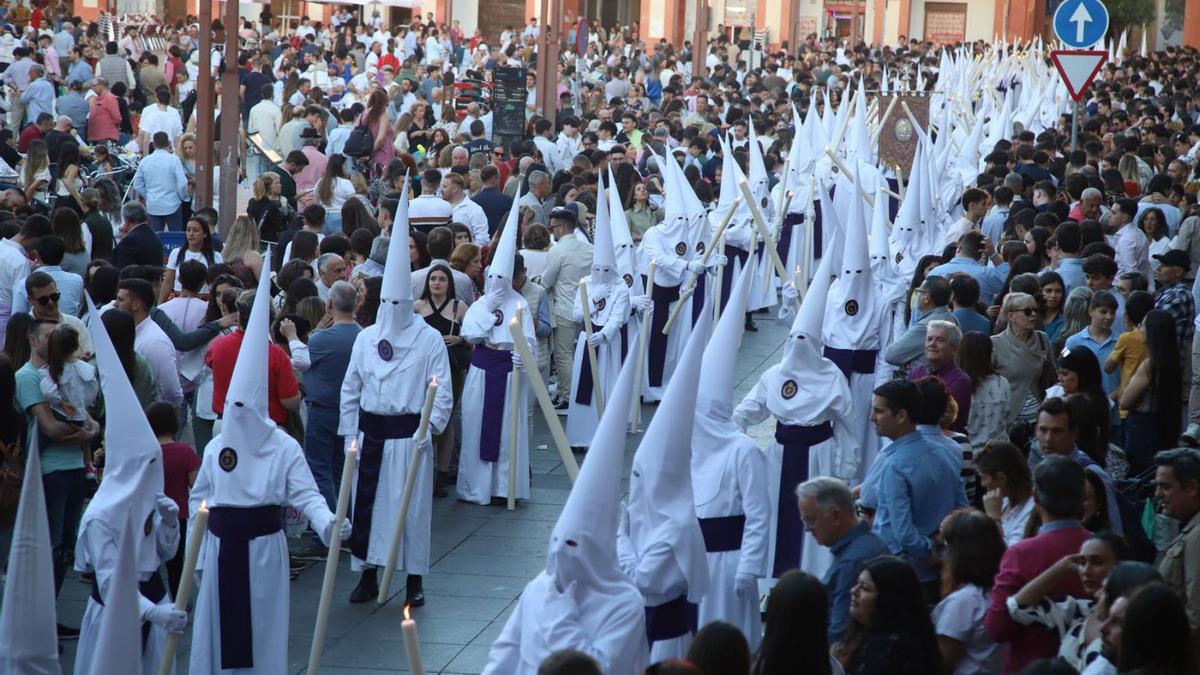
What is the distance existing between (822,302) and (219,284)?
351 centimetres

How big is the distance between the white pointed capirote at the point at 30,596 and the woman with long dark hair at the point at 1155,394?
5.66 meters

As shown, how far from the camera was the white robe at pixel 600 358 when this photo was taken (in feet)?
36.6

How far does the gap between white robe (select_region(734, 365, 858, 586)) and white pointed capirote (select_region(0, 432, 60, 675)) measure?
3.61 metres

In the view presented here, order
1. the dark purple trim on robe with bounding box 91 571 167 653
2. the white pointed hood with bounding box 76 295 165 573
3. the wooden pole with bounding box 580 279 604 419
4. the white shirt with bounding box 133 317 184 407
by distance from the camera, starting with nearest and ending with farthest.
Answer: the white pointed hood with bounding box 76 295 165 573 → the dark purple trim on robe with bounding box 91 571 167 653 → the white shirt with bounding box 133 317 184 407 → the wooden pole with bounding box 580 279 604 419

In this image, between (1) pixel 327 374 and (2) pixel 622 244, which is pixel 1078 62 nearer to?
(2) pixel 622 244

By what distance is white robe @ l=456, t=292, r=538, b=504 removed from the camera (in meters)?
9.95

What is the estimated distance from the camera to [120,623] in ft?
17.0

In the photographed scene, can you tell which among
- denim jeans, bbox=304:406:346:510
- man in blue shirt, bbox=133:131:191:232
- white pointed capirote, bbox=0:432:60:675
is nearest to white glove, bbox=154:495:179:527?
white pointed capirote, bbox=0:432:60:675

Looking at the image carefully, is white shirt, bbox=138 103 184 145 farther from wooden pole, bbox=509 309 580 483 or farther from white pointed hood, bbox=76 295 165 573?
wooden pole, bbox=509 309 580 483

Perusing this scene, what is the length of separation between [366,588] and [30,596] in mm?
3394

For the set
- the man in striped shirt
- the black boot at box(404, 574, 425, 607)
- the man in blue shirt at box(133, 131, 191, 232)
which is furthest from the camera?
the man in blue shirt at box(133, 131, 191, 232)

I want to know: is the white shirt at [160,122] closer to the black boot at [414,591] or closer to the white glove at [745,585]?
the black boot at [414,591]

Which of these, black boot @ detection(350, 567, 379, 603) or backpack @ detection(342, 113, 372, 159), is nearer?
black boot @ detection(350, 567, 379, 603)

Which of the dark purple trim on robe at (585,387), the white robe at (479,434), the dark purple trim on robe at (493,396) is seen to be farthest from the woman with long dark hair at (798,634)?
the dark purple trim on robe at (585,387)
